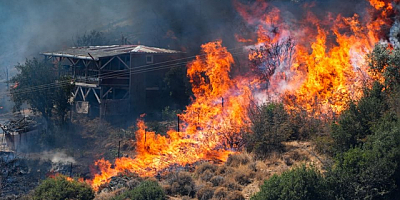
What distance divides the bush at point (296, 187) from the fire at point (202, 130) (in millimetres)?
7630

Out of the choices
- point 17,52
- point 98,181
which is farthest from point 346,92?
point 17,52

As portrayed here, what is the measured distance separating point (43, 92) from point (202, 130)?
1236 cm

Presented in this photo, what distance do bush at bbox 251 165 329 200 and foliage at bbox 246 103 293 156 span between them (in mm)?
6348

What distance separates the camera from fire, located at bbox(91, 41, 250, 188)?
2163cm

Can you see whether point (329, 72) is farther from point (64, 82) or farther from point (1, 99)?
point (1, 99)

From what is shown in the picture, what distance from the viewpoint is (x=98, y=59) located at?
A: 32.6 metres

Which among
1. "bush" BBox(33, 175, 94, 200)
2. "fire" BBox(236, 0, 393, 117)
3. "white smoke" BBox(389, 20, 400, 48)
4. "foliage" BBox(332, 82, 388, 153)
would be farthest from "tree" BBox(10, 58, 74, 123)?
"white smoke" BBox(389, 20, 400, 48)

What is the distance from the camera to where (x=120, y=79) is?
3316 cm

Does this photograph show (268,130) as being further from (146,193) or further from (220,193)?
(146,193)

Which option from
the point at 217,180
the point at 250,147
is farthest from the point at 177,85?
the point at 217,180

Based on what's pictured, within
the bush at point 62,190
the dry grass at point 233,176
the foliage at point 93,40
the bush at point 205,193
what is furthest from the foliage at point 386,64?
Result: the foliage at point 93,40

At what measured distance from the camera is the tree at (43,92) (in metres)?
30.4

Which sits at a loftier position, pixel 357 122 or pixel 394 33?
pixel 394 33

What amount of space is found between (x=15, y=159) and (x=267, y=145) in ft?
50.2
